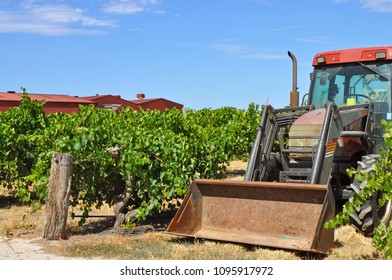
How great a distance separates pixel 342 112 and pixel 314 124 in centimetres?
44

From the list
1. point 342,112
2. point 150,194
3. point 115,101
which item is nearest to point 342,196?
point 342,112

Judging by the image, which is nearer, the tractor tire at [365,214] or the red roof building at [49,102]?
the tractor tire at [365,214]

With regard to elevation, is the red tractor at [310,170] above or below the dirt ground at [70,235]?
above

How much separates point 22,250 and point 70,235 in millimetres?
982

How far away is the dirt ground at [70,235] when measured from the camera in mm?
6793

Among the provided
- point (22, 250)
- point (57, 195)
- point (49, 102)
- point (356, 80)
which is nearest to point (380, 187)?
point (356, 80)

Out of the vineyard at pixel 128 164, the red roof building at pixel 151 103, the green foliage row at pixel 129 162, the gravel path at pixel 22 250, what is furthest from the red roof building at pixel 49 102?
the gravel path at pixel 22 250

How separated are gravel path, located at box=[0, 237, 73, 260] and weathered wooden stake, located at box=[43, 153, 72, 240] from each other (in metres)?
0.24

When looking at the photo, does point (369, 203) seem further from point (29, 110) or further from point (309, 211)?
point (29, 110)

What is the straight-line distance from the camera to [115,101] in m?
43.3

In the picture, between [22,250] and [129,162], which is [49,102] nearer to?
[129,162]

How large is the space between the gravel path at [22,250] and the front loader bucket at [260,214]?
152 cm

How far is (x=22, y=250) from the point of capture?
23.8 ft

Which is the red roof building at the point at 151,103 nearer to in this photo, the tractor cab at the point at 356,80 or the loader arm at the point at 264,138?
the tractor cab at the point at 356,80
